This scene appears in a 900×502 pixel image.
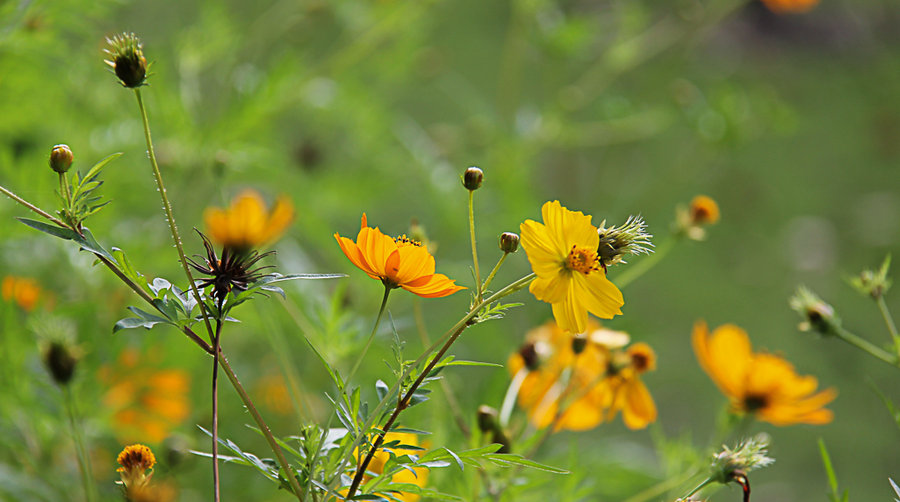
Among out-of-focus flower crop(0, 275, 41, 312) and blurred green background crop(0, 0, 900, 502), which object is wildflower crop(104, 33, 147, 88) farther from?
out-of-focus flower crop(0, 275, 41, 312)

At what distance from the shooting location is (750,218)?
6.46ft

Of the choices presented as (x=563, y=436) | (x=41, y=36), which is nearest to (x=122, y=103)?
(x=41, y=36)

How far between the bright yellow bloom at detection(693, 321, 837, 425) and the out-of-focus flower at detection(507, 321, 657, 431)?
0.22 ft

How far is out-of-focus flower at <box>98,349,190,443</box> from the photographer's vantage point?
700 millimetres

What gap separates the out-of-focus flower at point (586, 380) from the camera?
493 mm

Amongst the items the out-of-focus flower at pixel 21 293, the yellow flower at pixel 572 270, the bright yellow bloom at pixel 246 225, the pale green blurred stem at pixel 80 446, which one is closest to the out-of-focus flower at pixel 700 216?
the yellow flower at pixel 572 270

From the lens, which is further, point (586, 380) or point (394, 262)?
point (586, 380)

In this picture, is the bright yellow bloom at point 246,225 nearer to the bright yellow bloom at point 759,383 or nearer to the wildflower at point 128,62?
the wildflower at point 128,62

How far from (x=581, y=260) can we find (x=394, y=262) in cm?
9

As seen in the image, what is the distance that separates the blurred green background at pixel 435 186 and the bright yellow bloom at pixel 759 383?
0.08 metres

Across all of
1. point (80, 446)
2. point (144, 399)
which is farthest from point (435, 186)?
point (80, 446)

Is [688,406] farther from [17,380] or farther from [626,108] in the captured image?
[17,380]

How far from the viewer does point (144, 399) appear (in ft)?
2.46

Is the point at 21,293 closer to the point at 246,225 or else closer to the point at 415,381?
the point at 246,225
